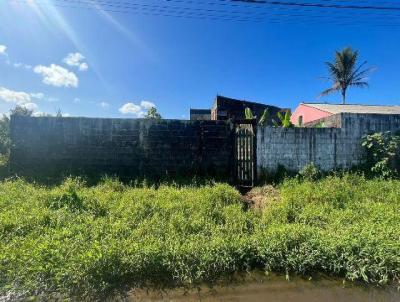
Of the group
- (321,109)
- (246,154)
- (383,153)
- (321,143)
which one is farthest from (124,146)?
(321,109)

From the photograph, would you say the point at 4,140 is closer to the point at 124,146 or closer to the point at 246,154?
the point at 124,146

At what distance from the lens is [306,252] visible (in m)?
3.78

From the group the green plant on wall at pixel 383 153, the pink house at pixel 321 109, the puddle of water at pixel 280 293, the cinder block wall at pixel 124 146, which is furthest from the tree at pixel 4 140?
the pink house at pixel 321 109

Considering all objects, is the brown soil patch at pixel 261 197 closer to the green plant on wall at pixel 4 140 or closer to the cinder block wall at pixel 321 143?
the cinder block wall at pixel 321 143

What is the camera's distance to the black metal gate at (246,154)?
26.0 feet

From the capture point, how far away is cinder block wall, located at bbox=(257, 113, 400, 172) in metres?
8.12

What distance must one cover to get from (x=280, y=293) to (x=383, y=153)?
6.44m

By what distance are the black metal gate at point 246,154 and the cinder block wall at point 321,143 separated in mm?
183

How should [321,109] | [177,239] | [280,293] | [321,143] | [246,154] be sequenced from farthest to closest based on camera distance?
1. [321,109]
2. [321,143]
3. [246,154]
4. [177,239]
5. [280,293]

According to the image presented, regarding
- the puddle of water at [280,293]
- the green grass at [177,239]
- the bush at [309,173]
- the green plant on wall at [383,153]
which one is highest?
the green plant on wall at [383,153]

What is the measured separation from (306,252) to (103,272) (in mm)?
2418

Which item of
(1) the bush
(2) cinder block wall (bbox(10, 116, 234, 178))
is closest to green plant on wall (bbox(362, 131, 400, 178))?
(1) the bush

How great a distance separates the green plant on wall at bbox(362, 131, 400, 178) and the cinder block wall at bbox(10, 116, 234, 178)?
3816mm

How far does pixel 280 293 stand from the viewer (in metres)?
3.26
